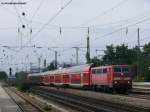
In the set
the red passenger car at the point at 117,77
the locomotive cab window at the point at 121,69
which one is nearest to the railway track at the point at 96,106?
the red passenger car at the point at 117,77

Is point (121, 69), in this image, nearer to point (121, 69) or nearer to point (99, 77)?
point (121, 69)

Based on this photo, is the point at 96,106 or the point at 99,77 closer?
the point at 96,106

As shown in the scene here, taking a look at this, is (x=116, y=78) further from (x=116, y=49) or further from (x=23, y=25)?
(x=116, y=49)

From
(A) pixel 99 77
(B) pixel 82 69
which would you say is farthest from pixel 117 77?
(B) pixel 82 69

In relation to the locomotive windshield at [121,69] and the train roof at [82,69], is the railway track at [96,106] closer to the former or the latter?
the locomotive windshield at [121,69]

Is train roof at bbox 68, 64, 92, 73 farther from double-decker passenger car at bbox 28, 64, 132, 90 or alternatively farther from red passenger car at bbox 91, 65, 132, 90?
red passenger car at bbox 91, 65, 132, 90

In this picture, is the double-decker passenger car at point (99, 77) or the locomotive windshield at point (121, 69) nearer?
the double-decker passenger car at point (99, 77)

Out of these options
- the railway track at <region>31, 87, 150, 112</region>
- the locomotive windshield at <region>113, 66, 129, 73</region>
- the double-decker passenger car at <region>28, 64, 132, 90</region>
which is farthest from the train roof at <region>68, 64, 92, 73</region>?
the railway track at <region>31, 87, 150, 112</region>

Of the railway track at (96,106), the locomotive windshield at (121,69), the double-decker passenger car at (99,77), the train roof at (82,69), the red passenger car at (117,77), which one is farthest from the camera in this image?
the train roof at (82,69)

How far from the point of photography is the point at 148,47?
145875 mm

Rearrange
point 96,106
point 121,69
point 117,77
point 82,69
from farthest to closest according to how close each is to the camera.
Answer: point 82,69, point 121,69, point 117,77, point 96,106

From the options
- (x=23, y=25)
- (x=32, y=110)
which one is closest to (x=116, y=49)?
(x=23, y=25)

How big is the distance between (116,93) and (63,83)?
1129 inches

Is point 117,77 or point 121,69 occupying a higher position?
point 121,69
